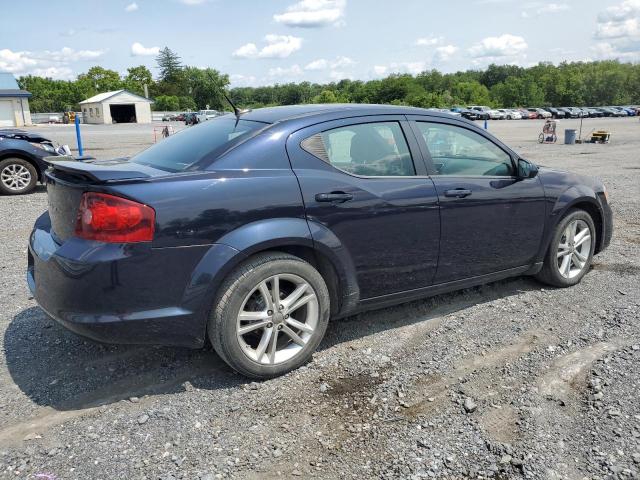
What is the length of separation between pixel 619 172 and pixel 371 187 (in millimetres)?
12234

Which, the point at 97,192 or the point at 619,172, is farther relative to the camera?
the point at 619,172

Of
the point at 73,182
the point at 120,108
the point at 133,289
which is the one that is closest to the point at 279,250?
the point at 133,289

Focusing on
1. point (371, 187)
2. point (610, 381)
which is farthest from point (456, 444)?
point (371, 187)

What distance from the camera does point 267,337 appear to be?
3348mm

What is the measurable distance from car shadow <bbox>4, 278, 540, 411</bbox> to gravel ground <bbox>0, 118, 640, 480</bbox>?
0.04 ft

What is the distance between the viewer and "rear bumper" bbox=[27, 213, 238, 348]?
2922 mm

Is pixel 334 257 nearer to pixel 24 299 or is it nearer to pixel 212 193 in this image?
pixel 212 193

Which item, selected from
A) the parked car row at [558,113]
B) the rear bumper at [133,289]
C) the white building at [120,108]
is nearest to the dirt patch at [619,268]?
the rear bumper at [133,289]

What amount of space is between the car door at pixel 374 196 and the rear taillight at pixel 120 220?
0.96m

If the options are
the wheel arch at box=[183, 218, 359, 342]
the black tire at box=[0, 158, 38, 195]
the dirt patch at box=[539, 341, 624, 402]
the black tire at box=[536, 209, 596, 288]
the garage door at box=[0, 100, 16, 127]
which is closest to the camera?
the wheel arch at box=[183, 218, 359, 342]

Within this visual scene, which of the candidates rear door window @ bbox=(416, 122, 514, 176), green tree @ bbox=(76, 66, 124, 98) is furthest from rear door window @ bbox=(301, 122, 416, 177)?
green tree @ bbox=(76, 66, 124, 98)

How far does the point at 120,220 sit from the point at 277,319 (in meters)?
1.08

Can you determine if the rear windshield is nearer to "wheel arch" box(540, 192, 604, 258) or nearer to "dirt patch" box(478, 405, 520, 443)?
"dirt patch" box(478, 405, 520, 443)

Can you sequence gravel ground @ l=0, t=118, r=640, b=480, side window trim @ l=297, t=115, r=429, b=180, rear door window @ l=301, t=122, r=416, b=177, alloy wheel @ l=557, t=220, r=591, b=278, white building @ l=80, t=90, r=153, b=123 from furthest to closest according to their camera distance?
1. white building @ l=80, t=90, r=153, b=123
2. alloy wheel @ l=557, t=220, r=591, b=278
3. side window trim @ l=297, t=115, r=429, b=180
4. rear door window @ l=301, t=122, r=416, b=177
5. gravel ground @ l=0, t=118, r=640, b=480
